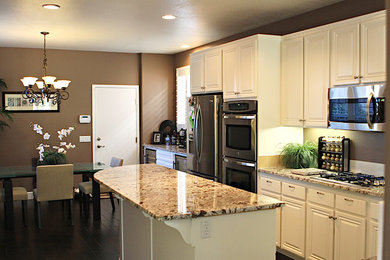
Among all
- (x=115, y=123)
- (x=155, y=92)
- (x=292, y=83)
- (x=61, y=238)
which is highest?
(x=155, y=92)

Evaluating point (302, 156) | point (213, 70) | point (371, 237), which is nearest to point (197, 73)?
point (213, 70)

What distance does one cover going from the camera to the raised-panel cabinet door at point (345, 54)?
3.79m

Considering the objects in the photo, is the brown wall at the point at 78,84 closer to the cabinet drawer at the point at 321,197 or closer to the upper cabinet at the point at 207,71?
the upper cabinet at the point at 207,71

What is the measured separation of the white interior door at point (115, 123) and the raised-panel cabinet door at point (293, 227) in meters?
4.41

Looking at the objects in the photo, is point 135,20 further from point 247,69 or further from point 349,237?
point 349,237

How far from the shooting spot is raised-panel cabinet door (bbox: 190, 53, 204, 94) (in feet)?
19.1

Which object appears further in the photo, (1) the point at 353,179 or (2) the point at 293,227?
(2) the point at 293,227

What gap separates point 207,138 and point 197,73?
39.0 inches

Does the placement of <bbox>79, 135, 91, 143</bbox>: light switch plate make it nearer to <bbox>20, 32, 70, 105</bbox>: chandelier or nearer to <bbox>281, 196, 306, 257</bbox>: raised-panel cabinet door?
<bbox>20, 32, 70, 105</bbox>: chandelier

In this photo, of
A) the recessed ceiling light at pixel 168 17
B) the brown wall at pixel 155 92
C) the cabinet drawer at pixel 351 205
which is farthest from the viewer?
the brown wall at pixel 155 92

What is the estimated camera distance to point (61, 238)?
16.7 ft

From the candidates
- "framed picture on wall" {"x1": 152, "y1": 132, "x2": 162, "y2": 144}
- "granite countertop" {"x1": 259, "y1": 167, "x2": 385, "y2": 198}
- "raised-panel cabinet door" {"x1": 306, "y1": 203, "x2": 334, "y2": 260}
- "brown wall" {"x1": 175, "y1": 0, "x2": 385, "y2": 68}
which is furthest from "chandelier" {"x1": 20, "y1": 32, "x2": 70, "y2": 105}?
"raised-panel cabinet door" {"x1": 306, "y1": 203, "x2": 334, "y2": 260}

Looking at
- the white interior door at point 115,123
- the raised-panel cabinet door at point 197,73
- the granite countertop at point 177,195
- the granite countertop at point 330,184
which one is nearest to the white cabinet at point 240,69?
the raised-panel cabinet door at point 197,73

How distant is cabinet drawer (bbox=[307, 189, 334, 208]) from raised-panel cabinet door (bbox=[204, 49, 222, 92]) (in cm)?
201
